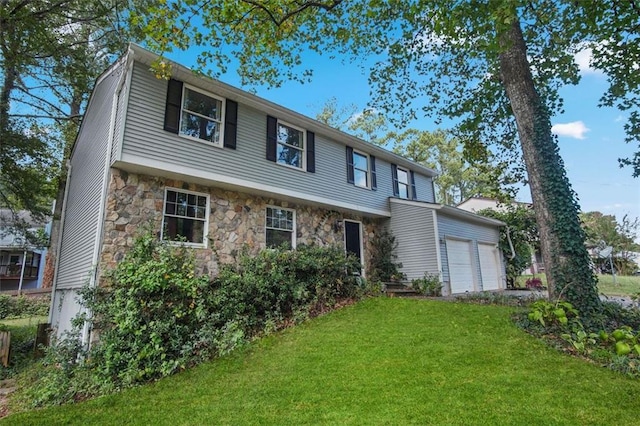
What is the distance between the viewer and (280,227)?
9.15 metres

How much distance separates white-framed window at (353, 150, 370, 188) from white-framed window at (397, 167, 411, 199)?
2.11m

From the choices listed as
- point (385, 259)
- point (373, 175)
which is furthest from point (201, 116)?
point (385, 259)

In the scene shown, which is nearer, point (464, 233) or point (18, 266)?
point (464, 233)

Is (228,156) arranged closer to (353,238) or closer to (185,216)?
(185,216)

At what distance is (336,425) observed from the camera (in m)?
3.14

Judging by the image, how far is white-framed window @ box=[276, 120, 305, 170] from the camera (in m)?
9.34

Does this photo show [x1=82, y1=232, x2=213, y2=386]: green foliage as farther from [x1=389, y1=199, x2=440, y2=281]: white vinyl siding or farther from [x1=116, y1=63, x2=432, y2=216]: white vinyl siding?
[x1=389, y1=199, x2=440, y2=281]: white vinyl siding

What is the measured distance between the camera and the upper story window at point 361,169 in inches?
447

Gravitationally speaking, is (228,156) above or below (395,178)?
below

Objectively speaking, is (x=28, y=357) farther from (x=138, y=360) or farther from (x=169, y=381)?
(x=169, y=381)

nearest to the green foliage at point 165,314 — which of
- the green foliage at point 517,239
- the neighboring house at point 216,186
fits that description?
the neighboring house at point 216,186

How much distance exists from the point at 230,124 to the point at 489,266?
12.0m

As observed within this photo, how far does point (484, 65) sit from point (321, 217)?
6.97m

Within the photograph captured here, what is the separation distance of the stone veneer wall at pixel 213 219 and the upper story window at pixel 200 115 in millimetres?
1177
